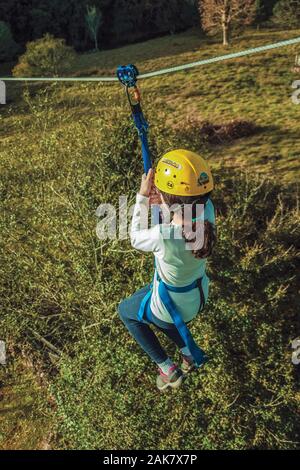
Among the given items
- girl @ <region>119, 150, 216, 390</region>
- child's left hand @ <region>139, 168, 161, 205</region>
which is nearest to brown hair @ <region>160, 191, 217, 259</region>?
girl @ <region>119, 150, 216, 390</region>

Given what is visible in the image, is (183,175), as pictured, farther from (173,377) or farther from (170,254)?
(173,377)

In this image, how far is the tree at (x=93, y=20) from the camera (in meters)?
62.5

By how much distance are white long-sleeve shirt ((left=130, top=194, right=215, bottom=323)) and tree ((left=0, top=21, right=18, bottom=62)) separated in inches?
2366

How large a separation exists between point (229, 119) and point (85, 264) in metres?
27.8

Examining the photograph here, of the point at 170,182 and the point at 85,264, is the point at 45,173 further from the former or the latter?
the point at 170,182

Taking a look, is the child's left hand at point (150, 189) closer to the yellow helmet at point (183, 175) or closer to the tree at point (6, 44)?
the yellow helmet at point (183, 175)

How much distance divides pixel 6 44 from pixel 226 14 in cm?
2500

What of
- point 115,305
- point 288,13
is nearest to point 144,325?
point 115,305

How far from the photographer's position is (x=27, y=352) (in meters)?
23.6

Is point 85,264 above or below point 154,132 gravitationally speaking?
below

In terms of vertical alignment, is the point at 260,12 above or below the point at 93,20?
below

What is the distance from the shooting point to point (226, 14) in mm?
56625

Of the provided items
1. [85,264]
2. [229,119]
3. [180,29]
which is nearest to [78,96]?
[229,119]

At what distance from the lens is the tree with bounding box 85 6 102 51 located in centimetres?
6247
